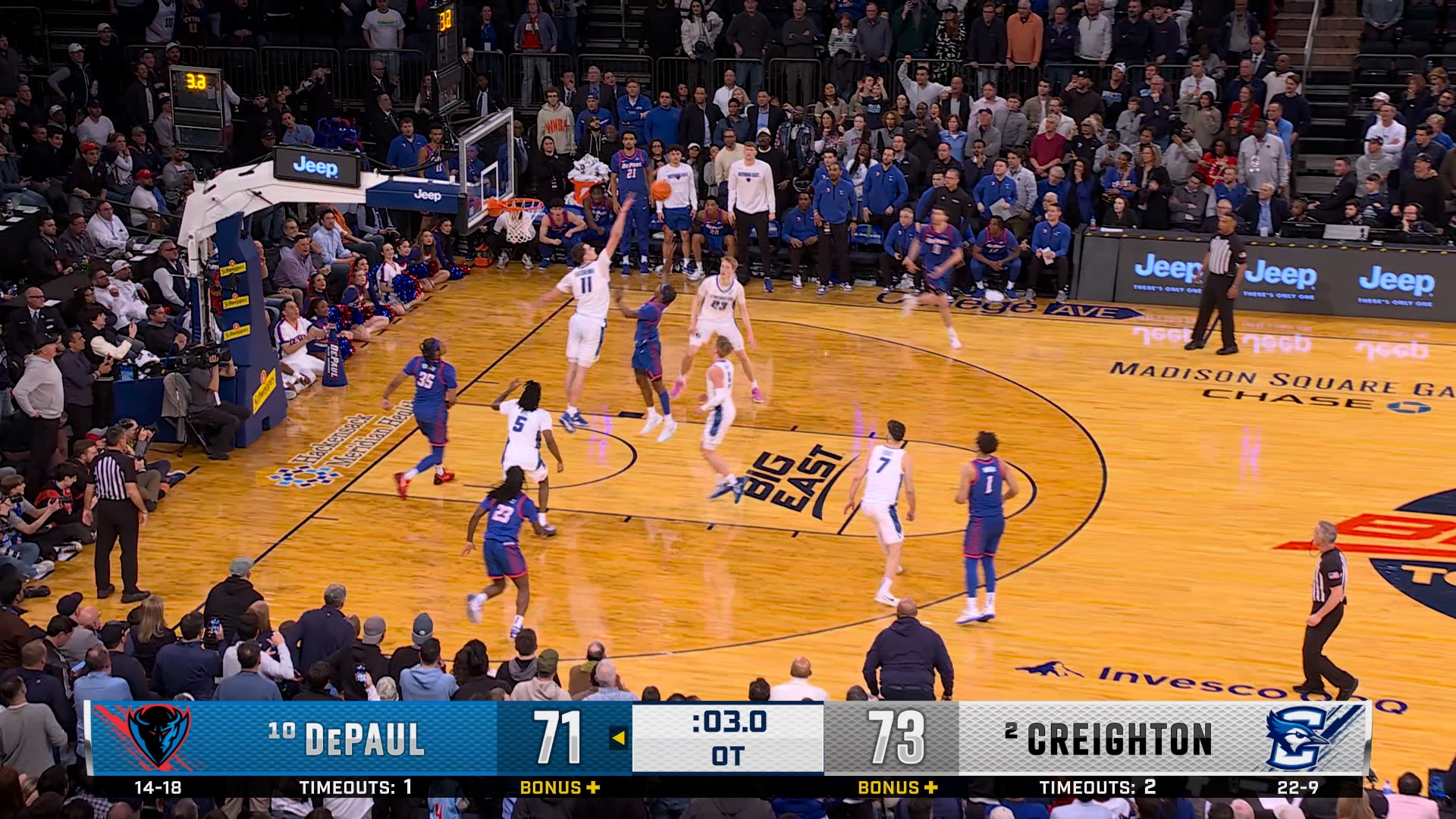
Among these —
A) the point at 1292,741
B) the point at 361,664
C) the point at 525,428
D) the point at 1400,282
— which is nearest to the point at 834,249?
the point at 1400,282

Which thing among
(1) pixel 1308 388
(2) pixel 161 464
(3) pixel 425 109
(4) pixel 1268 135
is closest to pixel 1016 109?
(4) pixel 1268 135

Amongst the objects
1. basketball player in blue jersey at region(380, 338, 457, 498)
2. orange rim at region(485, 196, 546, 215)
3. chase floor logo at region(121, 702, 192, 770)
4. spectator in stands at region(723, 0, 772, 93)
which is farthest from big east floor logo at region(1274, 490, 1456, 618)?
spectator in stands at region(723, 0, 772, 93)

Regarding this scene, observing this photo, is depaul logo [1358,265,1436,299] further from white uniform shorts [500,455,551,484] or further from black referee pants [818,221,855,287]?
white uniform shorts [500,455,551,484]

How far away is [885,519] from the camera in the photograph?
15.8 m

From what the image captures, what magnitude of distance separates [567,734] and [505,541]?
464 cm

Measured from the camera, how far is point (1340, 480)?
19.0 meters

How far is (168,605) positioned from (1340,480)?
12.6m

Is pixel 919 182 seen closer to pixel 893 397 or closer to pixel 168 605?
pixel 893 397

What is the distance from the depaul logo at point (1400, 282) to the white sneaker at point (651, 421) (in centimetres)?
1124

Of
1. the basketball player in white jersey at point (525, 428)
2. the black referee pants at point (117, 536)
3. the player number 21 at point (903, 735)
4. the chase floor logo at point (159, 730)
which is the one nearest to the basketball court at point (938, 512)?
the black referee pants at point (117, 536)

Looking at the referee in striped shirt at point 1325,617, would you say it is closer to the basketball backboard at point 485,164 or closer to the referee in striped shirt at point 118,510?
the basketball backboard at point 485,164

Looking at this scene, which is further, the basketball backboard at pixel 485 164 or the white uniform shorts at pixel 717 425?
the basketball backboard at pixel 485 164

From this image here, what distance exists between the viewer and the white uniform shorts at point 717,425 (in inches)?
715

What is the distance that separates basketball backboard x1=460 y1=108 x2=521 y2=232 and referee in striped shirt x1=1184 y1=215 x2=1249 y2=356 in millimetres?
9414
